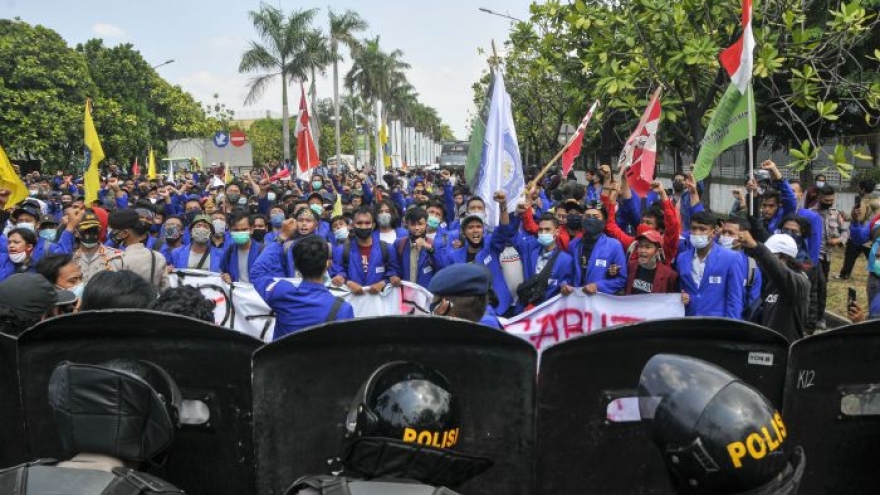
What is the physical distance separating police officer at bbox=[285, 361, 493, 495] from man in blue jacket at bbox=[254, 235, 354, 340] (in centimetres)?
239

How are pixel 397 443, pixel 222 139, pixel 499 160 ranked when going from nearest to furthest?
pixel 397 443 → pixel 499 160 → pixel 222 139

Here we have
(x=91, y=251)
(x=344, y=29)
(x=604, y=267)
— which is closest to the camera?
(x=91, y=251)

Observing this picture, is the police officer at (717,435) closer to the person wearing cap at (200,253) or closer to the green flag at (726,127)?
the green flag at (726,127)

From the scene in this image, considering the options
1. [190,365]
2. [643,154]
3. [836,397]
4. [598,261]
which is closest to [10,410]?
[190,365]

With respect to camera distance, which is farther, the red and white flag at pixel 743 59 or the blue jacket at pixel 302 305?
the red and white flag at pixel 743 59

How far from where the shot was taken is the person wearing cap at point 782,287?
510 cm

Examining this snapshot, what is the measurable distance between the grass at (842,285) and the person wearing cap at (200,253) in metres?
8.04

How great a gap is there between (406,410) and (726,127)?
614 centimetres

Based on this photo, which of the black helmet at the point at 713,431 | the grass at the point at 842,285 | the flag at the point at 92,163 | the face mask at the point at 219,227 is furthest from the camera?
the grass at the point at 842,285

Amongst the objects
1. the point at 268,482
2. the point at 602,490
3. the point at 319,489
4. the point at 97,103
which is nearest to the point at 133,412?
the point at 319,489

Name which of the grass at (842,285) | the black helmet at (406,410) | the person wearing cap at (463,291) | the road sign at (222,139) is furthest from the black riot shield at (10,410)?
the road sign at (222,139)

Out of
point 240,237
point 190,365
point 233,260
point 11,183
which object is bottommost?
point 190,365

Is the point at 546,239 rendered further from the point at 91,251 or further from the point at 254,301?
the point at 91,251

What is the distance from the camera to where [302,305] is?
4.58 m
